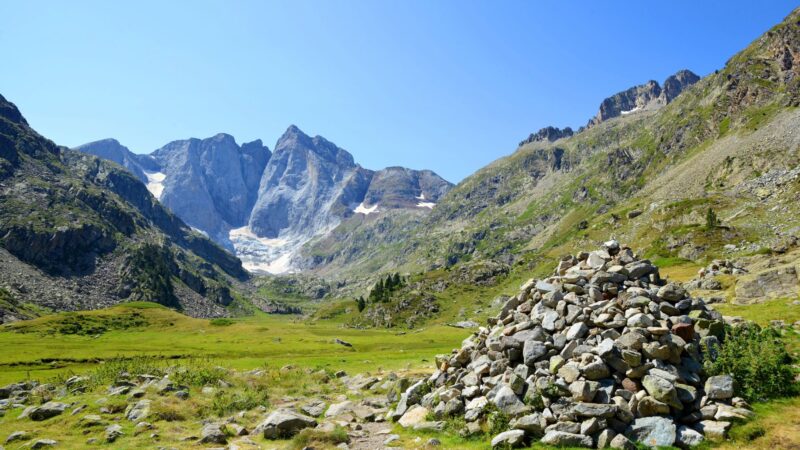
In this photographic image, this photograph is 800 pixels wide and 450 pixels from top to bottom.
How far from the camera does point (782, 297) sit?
41812 millimetres

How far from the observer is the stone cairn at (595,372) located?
68.5 feet

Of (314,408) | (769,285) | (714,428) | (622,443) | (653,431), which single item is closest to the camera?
(622,443)

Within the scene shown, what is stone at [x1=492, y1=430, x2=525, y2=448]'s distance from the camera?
68.4ft

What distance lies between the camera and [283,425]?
26.4 m

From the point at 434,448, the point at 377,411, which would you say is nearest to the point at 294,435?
the point at 377,411

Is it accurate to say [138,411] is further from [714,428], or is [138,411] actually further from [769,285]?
[769,285]

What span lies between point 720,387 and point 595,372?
19.7ft

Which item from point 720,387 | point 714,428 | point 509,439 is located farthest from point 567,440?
point 720,387

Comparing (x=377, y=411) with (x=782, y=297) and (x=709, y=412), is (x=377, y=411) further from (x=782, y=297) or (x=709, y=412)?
(x=782, y=297)

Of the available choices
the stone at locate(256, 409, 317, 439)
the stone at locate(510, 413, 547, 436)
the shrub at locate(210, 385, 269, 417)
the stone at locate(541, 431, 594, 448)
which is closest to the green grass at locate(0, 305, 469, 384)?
the shrub at locate(210, 385, 269, 417)

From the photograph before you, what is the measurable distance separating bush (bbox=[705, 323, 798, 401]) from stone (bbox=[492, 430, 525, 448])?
11.2 meters

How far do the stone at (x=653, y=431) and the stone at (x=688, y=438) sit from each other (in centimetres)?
26

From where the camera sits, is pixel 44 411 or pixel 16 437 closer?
pixel 16 437

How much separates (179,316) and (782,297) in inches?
7348
